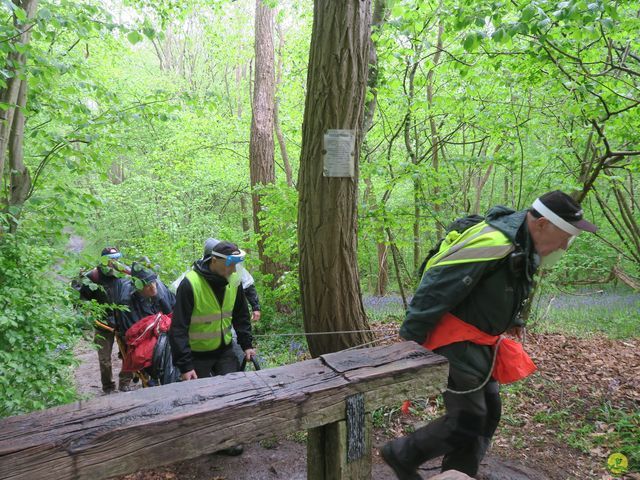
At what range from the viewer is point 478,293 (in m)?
2.62

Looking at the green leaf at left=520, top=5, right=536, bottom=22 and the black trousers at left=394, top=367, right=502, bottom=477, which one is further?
the green leaf at left=520, top=5, right=536, bottom=22

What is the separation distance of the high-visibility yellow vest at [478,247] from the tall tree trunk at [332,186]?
90 cm

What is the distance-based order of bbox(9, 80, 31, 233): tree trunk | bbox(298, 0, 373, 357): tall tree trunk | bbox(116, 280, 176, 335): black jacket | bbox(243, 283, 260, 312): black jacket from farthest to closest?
bbox(243, 283, 260, 312): black jacket, bbox(116, 280, 176, 335): black jacket, bbox(9, 80, 31, 233): tree trunk, bbox(298, 0, 373, 357): tall tree trunk

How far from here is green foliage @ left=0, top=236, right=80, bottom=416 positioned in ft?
11.1

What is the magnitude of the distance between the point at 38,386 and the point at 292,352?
3500 mm

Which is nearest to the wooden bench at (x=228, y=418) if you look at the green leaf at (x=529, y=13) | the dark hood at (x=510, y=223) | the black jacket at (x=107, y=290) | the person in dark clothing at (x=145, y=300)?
the dark hood at (x=510, y=223)

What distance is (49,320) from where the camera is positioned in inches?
150

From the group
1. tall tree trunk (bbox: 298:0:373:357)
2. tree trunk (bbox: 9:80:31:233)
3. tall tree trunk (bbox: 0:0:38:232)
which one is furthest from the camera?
tree trunk (bbox: 9:80:31:233)

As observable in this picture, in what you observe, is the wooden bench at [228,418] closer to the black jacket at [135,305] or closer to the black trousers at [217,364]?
the black trousers at [217,364]

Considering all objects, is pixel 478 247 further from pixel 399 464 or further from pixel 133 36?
pixel 133 36

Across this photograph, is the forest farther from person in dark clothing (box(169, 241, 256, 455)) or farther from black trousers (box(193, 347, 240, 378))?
black trousers (box(193, 347, 240, 378))

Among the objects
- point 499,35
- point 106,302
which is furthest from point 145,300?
point 499,35

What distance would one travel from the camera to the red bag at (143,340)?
15.2ft

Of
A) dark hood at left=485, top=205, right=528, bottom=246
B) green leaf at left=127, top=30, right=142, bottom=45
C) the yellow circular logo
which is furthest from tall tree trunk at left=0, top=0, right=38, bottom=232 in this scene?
the yellow circular logo
